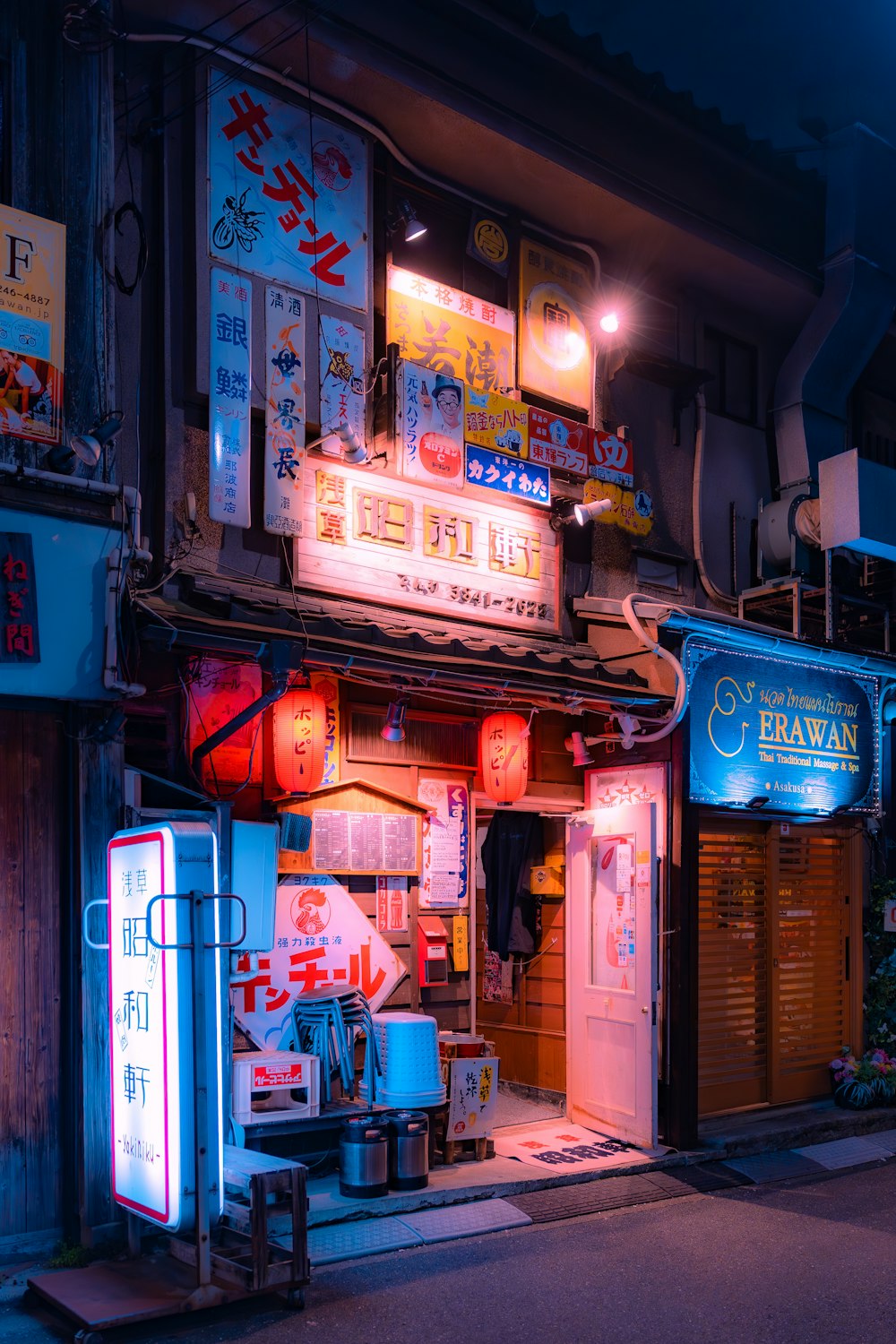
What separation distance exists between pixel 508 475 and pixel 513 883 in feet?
15.2

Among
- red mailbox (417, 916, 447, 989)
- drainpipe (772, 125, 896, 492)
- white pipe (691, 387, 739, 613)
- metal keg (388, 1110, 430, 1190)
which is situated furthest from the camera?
drainpipe (772, 125, 896, 492)

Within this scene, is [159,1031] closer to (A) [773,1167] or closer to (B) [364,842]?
(B) [364,842]

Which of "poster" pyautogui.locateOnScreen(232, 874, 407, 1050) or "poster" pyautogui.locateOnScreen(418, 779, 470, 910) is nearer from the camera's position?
"poster" pyautogui.locateOnScreen(232, 874, 407, 1050)

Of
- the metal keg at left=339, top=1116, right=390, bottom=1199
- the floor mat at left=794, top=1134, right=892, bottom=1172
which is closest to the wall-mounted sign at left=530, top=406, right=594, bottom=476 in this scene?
the metal keg at left=339, top=1116, right=390, bottom=1199

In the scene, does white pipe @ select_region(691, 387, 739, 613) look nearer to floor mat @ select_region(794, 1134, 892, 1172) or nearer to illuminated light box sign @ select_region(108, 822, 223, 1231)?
floor mat @ select_region(794, 1134, 892, 1172)

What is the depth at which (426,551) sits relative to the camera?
1123 cm

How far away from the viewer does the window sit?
1471 cm

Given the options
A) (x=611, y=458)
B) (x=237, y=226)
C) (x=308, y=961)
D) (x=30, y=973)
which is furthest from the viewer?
(x=611, y=458)

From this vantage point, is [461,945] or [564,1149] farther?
[461,945]

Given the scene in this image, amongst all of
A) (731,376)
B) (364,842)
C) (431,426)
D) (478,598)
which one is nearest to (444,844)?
(364,842)

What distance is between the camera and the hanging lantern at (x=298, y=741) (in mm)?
9156

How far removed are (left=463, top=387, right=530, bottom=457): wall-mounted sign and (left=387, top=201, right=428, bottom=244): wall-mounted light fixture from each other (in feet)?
5.29

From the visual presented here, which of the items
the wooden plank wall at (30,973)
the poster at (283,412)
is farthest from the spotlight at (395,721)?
the wooden plank wall at (30,973)

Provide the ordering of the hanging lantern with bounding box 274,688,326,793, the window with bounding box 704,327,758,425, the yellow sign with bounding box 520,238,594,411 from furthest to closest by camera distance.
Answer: the window with bounding box 704,327,758,425, the yellow sign with bounding box 520,238,594,411, the hanging lantern with bounding box 274,688,326,793
